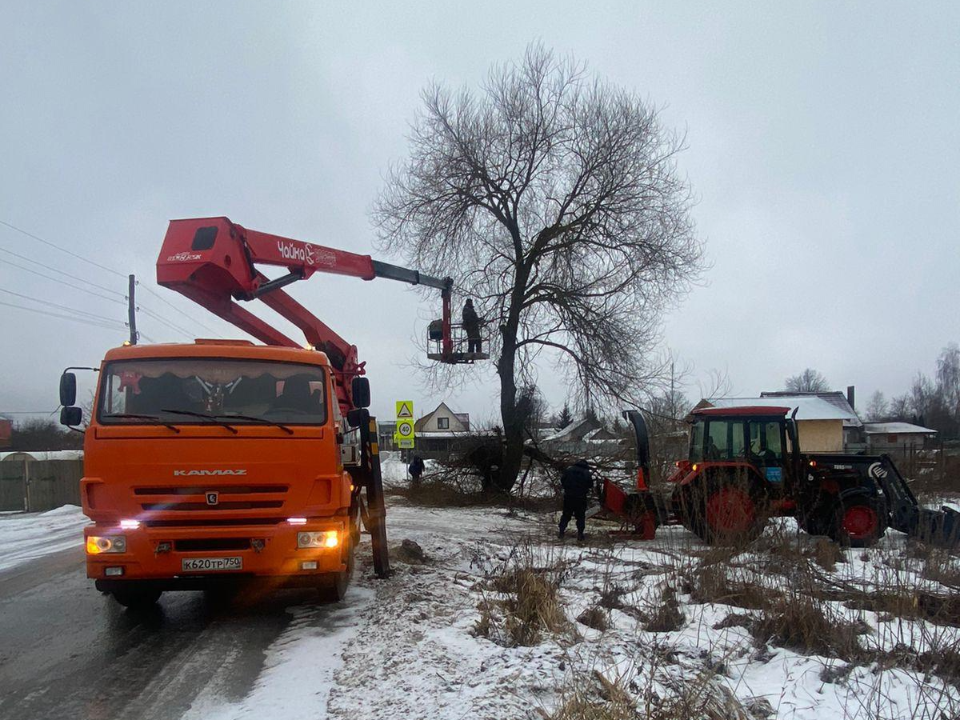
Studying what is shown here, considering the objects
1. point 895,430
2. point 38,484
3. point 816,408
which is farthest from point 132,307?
point 895,430

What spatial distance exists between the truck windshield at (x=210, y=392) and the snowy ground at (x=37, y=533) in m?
6.08

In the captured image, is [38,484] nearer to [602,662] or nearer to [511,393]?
[511,393]

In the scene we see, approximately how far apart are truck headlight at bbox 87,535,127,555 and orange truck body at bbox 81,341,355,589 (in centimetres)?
2

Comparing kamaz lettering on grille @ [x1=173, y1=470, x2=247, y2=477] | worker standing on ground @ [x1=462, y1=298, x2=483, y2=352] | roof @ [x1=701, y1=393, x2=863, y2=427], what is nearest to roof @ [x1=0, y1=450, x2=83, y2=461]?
worker standing on ground @ [x1=462, y1=298, x2=483, y2=352]

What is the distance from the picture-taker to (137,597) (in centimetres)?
707

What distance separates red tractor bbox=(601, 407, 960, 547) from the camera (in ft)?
39.3

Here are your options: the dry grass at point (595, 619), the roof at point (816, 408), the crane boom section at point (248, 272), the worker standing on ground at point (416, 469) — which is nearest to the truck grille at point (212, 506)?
the dry grass at point (595, 619)

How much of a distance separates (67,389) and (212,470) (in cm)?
214

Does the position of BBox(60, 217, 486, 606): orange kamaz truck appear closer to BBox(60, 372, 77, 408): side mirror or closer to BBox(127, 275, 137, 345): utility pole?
BBox(60, 372, 77, 408): side mirror

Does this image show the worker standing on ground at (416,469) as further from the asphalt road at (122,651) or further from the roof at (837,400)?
the roof at (837,400)

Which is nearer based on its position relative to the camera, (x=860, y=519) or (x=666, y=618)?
(x=666, y=618)

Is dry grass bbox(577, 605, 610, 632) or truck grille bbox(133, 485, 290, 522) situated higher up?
truck grille bbox(133, 485, 290, 522)

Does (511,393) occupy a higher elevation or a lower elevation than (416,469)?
higher

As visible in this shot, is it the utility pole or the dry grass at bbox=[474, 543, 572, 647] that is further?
the utility pole
